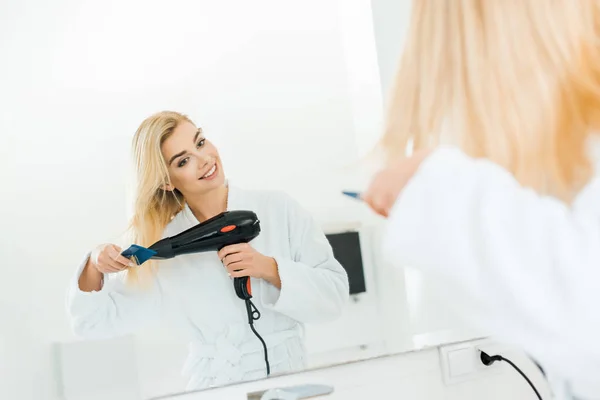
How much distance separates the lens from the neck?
967 mm

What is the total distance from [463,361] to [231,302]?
45 centimetres

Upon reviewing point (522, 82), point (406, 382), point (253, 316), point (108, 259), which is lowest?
point (406, 382)

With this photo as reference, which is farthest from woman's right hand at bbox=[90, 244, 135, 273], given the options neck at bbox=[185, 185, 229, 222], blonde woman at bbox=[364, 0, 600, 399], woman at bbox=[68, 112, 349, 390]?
blonde woman at bbox=[364, 0, 600, 399]

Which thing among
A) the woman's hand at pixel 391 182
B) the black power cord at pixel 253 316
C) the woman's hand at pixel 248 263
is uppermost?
the woman's hand at pixel 391 182

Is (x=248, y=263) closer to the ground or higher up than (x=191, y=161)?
closer to the ground

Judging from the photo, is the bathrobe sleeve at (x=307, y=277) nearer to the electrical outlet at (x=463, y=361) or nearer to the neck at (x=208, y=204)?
the neck at (x=208, y=204)

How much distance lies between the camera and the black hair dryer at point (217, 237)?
0.92 m

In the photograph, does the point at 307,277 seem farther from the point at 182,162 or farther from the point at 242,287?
the point at 182,162

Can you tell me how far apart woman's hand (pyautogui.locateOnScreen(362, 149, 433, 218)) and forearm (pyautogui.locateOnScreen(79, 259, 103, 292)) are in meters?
0.55

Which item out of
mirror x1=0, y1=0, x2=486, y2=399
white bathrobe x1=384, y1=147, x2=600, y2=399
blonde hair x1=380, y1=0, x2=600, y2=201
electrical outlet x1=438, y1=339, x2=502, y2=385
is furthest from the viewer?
electrical outlet x1=438, y1=339, x2=502, y2=385

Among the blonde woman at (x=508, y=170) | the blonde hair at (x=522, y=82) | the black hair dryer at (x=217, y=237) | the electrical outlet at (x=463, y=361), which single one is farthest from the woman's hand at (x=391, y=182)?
the electrical outlet at (x=463, y=361)

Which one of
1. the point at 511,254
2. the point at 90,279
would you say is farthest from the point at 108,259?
the point at 511,254

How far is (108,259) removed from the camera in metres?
0.91

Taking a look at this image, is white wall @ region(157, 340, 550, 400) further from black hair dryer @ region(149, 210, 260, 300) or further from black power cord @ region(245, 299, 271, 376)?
black hair dryer @ region(149, 210, 260, 300)
